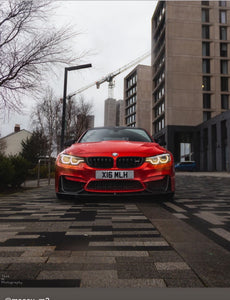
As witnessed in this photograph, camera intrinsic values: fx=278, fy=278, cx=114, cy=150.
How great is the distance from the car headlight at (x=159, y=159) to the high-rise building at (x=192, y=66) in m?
34.8

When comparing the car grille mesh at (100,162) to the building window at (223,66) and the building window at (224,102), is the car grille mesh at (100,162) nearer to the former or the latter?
the building window at (224,102)

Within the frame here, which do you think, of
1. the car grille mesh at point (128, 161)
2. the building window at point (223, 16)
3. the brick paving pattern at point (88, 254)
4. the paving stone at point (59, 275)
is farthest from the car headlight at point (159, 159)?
the building window at point (223, 16)

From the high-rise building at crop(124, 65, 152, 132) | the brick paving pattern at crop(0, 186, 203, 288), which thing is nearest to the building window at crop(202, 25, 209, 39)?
the high-rise building at crop(124, 65, 152, 132)

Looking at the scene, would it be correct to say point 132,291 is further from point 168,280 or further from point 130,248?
point 130,248

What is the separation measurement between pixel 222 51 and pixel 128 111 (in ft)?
125

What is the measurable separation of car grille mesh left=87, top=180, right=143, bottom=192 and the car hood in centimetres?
42

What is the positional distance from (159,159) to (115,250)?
2.53 metres

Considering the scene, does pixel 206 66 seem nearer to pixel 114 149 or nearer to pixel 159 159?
pixel 159 159

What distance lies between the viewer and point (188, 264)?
5.31 ft

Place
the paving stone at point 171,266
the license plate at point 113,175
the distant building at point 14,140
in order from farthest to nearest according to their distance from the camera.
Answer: the distant building at point 14,140 < the license plate at point 113,175 < the paving stone at point 171,266

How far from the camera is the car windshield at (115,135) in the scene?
5.28m

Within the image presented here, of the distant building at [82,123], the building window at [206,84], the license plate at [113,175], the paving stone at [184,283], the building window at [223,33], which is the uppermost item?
the building window at [223,33]

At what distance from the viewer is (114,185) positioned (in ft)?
13.6

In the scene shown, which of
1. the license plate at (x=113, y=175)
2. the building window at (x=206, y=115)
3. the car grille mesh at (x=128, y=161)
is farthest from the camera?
the building window at (x=206, y=115)
